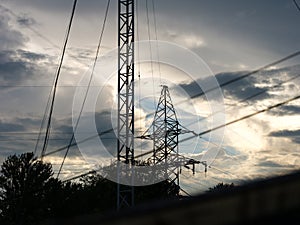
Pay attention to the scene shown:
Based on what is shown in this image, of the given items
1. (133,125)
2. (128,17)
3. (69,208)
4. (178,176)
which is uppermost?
(128,17)

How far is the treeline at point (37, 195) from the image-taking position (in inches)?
2008

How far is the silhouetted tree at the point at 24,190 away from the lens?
50.8 m

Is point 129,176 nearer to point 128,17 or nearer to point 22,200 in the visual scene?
point 128,17

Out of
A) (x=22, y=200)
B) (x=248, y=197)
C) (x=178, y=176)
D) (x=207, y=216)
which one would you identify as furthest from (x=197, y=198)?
(x=22, y=200)

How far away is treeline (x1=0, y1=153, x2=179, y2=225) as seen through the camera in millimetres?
51000

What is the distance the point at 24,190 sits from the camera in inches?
2045

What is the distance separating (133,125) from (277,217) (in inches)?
991

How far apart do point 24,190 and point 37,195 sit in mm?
1788

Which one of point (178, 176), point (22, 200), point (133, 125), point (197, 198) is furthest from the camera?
point (22, 200)

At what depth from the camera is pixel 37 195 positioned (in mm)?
53219

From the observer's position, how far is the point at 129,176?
93.4ft

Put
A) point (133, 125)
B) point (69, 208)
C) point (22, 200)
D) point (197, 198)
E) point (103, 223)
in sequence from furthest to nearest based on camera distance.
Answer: point (69, 208), point (22, 200), point (133, 125), point (197, 198), point (103, 223)

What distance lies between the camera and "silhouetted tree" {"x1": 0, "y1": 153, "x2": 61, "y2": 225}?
167ft

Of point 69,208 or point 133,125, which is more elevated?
point 133,125
